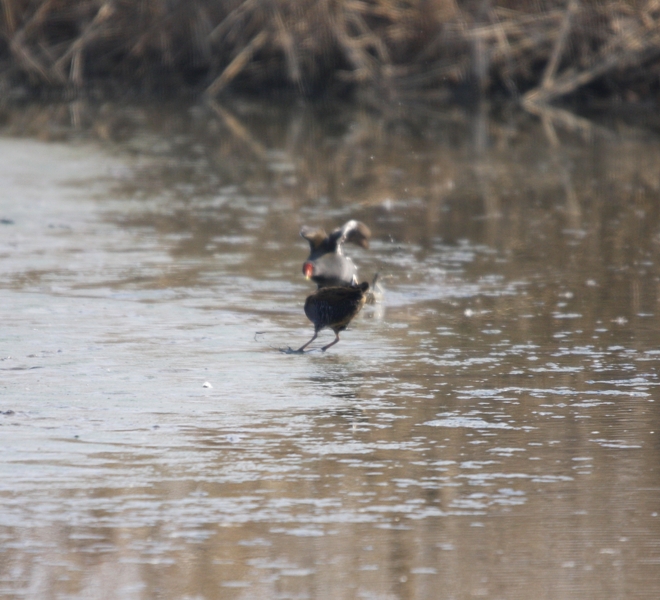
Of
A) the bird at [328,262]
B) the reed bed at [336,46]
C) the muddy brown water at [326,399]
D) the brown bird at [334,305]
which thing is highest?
the reed bed at [336,46]

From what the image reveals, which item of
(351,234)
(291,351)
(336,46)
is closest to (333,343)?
(291,351)

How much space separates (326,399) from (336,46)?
19.2m

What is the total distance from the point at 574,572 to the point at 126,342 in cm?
346

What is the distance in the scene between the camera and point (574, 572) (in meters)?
3.89

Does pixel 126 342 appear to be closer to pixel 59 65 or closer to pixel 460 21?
pixel 460 21

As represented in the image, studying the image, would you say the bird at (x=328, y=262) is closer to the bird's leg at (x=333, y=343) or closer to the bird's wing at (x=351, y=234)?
the bird's wing at (x=351, y=234)

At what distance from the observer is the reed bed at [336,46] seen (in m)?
22.5

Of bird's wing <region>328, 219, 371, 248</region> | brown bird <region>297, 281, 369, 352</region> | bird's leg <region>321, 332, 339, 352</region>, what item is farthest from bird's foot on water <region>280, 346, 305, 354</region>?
bird's wing <region>328, 219, 371, 248</region>

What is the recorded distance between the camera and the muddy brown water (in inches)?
157

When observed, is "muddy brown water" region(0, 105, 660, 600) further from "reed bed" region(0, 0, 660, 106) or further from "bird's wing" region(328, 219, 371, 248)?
"reed bed" region(0, 0, 660, 106)

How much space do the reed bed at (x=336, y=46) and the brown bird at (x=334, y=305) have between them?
1588cm

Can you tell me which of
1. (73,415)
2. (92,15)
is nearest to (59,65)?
(92,15)

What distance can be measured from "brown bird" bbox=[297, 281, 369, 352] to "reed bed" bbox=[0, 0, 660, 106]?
15.9 meters

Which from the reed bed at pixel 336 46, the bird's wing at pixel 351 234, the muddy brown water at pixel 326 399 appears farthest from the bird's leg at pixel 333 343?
the reed bed at pixel 336 46
